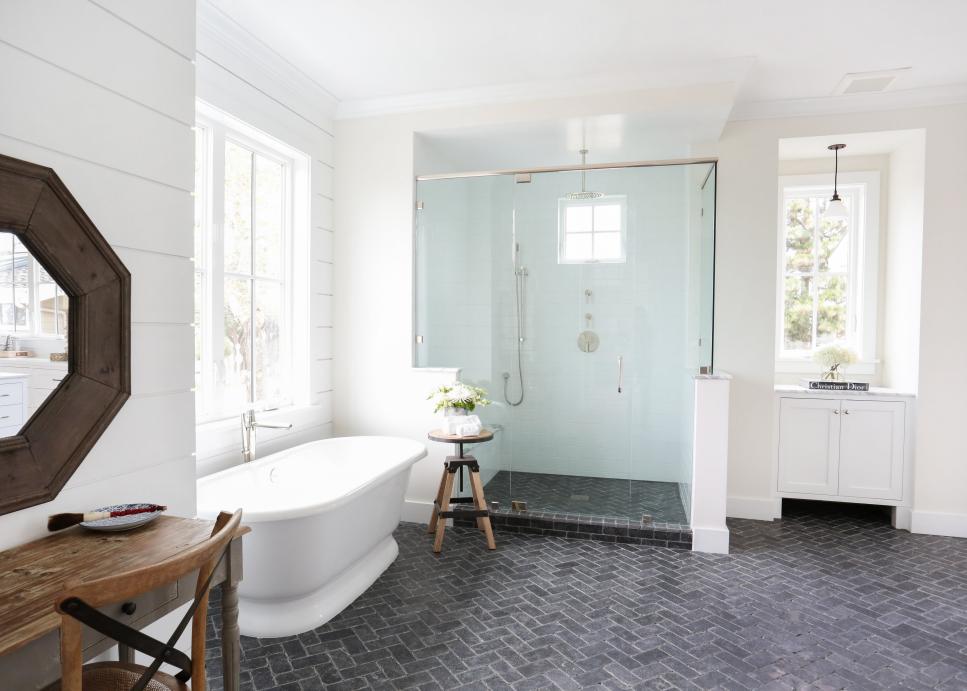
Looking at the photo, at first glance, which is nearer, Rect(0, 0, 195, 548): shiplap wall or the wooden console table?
the wooden console table

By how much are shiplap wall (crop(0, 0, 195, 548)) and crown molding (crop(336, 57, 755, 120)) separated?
6.36 feet

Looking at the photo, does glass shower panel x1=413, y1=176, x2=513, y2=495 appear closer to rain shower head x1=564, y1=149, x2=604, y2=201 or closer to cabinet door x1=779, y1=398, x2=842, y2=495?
rain shower head x1=564, y1=149, x2=604, y2=201

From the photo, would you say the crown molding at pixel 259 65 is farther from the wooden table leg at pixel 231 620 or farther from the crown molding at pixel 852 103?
the crown molding at pixel 852 103

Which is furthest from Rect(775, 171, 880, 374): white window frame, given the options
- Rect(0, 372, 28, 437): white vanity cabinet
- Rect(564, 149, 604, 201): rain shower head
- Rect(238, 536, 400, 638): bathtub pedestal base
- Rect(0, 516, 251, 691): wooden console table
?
Rect(0, 372, 28, 437): white vanity cabinet

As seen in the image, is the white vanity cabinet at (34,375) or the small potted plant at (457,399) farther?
the small potted plant at (457,399)

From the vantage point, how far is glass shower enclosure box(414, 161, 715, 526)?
3564 mm

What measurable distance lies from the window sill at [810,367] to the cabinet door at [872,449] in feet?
1.73

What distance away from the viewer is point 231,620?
1592 mm

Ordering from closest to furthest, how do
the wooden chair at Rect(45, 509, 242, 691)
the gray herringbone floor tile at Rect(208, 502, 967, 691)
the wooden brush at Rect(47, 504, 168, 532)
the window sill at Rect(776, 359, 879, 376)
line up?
the wooden chair at Rect(45, 509, 242, 691), the wooden brush at Rect(47, 504, 168, 532), the gray herringbone floor tile at Rect(208, 502, 967, 691), the window sill at Rect(776, 359, 879, 376)

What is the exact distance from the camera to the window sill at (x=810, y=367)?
14.2ft

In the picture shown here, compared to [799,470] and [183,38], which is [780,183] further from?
[183,38]

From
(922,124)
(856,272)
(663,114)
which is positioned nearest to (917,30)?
(922,124)

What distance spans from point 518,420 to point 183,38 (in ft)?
9.16

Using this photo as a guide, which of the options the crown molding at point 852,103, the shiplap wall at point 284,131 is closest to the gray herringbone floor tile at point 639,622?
the shiplap wall at point 284,131
